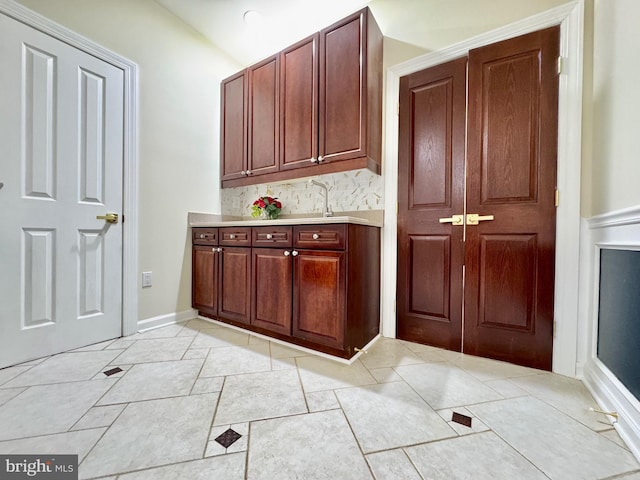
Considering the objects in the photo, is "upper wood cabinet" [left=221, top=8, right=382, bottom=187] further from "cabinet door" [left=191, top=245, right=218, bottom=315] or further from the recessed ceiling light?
"cabinet door" [left=191, top=245, right=218, bottom=315]

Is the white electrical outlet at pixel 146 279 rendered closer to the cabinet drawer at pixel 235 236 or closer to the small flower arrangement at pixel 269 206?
the cabinet drawer at pixel 235 236

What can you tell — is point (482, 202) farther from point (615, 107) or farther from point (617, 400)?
point (617, 400)

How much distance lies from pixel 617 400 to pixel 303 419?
134cm

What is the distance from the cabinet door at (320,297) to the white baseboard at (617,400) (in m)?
1.21

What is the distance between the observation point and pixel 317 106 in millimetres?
1972

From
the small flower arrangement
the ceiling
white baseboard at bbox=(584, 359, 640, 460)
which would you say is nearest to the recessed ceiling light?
the ceiling

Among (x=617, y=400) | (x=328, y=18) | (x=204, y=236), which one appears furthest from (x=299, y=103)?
(x=617, y=400)

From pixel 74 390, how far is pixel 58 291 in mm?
772

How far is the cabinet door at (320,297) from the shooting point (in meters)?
1.59

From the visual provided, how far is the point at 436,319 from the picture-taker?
1.85m

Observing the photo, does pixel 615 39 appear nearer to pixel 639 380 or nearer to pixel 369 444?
pixel 639 380

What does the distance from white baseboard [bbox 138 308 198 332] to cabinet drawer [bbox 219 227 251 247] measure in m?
0.79

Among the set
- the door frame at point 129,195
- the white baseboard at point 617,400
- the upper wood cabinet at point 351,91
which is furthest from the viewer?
the door frame at point 129,195

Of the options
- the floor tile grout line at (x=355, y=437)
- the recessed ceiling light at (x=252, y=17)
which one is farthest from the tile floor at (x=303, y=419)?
the recessed ceiling light at (x=252, y=17)
